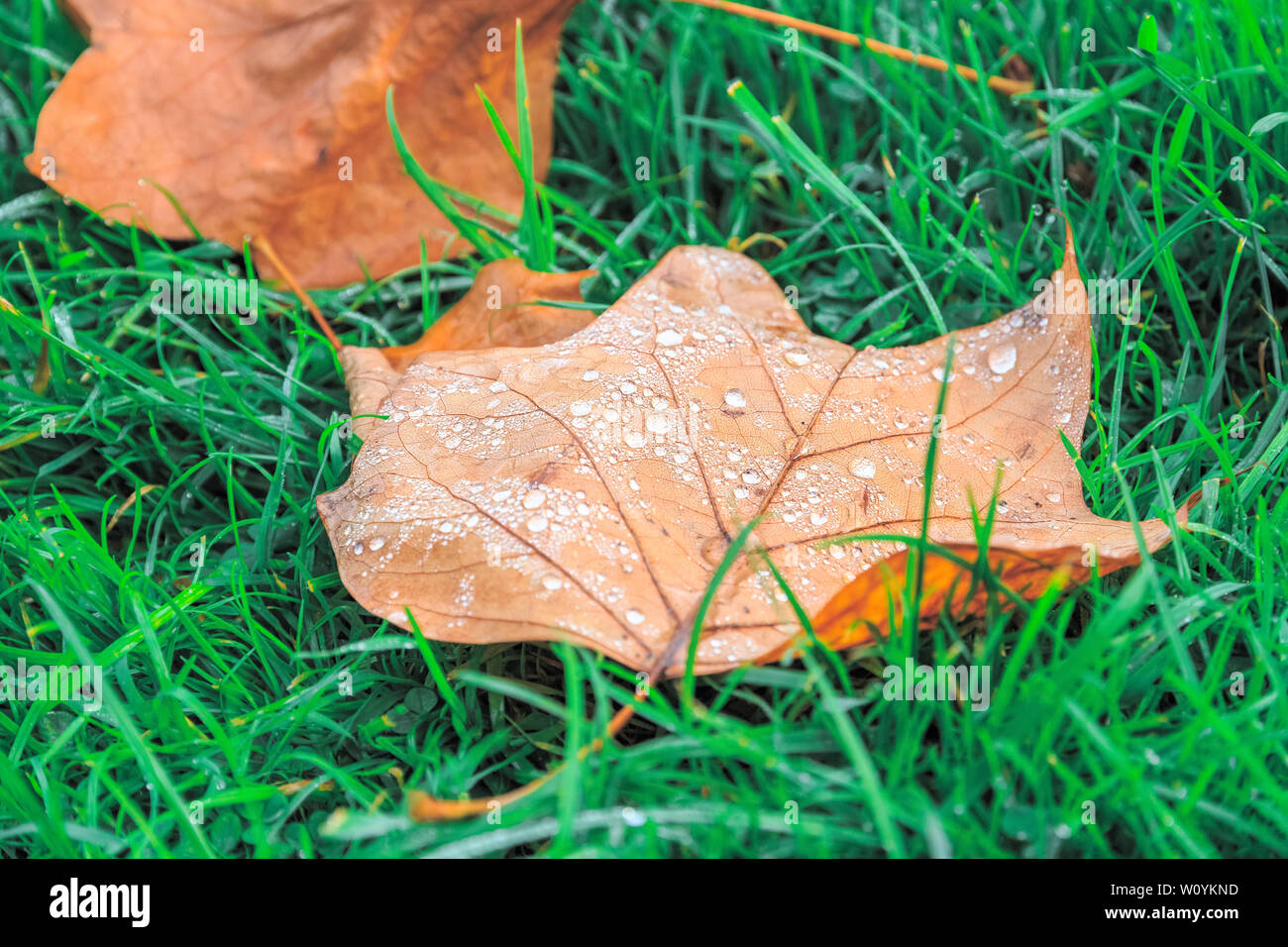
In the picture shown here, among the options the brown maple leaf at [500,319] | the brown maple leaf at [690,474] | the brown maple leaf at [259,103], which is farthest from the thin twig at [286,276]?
the brown maple leaf at [690,474]

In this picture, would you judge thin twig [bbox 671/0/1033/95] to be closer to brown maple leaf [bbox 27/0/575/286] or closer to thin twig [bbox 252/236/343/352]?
brown maple leaf [bbox 27/0/575/286]

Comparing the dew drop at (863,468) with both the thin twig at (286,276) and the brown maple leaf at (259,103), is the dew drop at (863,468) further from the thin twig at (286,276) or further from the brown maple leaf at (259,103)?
the brown maple leaf at (259,103)

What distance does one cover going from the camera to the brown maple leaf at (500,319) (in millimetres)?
1607

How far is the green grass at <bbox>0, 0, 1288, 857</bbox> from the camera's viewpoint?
1132 mm

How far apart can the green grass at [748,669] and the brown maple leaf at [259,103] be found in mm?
137

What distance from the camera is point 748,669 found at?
44.7 inches

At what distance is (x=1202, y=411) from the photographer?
5.32ft

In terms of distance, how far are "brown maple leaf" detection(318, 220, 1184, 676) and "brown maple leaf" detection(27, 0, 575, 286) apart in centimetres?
64

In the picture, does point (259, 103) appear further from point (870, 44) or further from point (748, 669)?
point (748, 669)

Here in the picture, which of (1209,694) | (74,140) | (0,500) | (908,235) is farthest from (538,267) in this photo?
(1209,694)

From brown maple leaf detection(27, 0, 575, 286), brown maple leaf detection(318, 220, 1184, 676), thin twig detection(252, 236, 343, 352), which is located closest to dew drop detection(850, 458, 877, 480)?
brown maple leaf detection(318, 220, 1184, 676)

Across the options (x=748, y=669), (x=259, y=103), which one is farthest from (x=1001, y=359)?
(x=259, y=103)

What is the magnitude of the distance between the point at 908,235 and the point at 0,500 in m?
1.77

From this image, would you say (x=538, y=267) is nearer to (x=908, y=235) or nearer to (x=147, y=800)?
(x=908, y=235)
